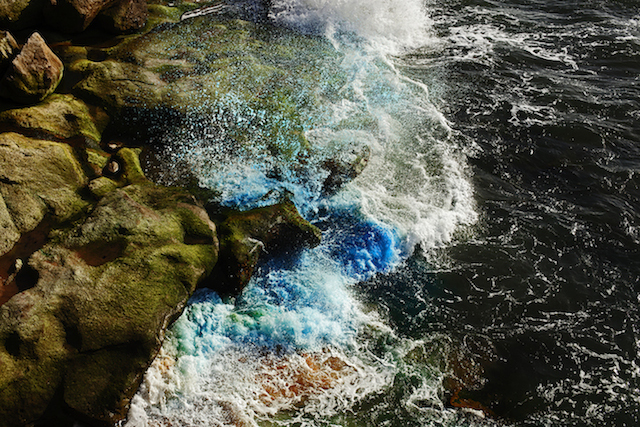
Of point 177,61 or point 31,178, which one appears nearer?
point 31,178

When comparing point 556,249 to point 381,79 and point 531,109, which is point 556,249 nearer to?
point 531,109

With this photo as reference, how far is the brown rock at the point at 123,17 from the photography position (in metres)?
14.0

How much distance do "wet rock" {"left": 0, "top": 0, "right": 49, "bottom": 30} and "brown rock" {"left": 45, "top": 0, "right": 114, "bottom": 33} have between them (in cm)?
25

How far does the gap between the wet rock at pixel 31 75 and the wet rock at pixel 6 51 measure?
0.83ft

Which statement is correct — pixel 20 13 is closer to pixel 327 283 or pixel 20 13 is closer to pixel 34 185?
pixel 34 185

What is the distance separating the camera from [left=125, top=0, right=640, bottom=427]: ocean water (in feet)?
23.6

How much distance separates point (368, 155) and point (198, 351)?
6547 mm

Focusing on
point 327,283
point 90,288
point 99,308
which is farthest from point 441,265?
point 90,288

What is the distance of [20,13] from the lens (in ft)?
41.5

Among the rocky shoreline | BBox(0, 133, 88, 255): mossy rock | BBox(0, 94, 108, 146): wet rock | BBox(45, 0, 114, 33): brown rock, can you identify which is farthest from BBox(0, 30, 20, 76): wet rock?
BBox(45, 0, 114, 33): brown rock

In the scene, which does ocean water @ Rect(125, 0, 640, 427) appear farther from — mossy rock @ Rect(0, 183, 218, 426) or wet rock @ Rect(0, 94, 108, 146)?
wet rock @ Rect(0, 94, 108, 146)

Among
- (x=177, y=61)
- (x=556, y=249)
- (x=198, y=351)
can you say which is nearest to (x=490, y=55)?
(x=556, y=249)

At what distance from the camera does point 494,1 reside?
1958 cm

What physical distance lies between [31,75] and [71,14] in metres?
4.04
